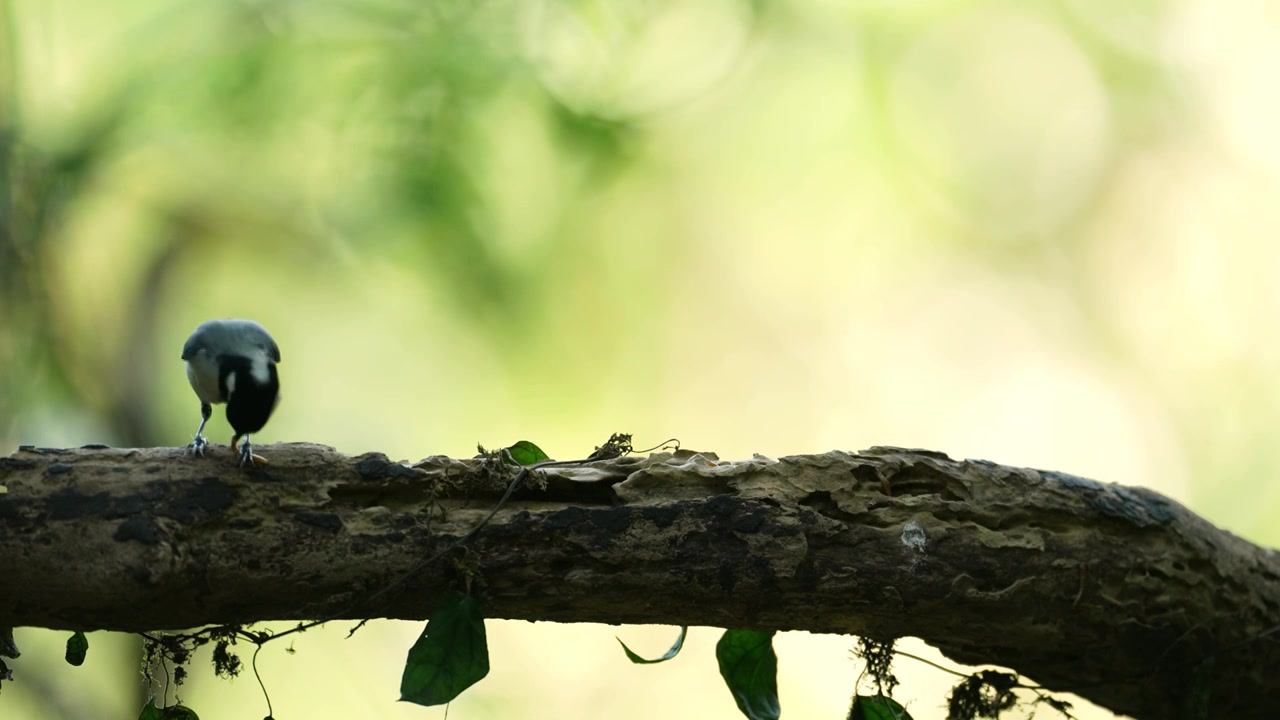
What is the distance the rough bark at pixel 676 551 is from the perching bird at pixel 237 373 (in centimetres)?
7

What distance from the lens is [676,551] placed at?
176 cm

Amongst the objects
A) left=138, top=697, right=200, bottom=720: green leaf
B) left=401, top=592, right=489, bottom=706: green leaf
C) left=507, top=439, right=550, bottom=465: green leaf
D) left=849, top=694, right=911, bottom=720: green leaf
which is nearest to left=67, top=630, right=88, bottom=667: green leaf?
left=138, top=697, right=200, bottom=720: green leaf

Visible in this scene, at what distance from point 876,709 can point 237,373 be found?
143cm

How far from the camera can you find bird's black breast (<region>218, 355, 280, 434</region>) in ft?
5.73

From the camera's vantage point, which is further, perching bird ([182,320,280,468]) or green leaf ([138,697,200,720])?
green leaf ([138,697,200,720])

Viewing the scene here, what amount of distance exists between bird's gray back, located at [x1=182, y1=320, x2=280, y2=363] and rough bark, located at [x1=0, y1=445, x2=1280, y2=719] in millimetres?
215

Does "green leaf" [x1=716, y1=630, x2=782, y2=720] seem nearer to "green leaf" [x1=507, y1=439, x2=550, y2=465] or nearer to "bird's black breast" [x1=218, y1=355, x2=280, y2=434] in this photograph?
"green leaf" [x1=507, y1=439, x2=550, y2=465]

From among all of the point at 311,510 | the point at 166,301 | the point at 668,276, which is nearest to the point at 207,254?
the point at 166,301

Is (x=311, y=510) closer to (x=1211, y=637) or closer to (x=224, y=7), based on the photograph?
(x=1211, y=637)

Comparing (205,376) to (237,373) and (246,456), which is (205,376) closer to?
(237,373)

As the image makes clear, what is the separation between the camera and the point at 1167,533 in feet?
6.62

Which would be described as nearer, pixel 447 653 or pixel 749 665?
pixel 447 653

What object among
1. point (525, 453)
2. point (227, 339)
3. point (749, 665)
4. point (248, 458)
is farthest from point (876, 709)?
point (227, 339)

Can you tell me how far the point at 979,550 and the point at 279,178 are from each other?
A: 3956 millimetres
